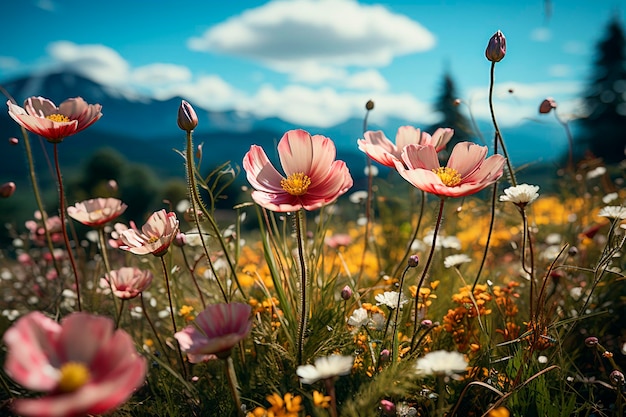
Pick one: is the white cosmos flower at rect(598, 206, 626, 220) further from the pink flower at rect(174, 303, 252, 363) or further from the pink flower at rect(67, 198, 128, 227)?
the pink flower at rect(67, 198, 128, 227)

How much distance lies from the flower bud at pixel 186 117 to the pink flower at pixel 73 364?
55cm

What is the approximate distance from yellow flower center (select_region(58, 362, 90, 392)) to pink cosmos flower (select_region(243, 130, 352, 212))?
1.75 feet

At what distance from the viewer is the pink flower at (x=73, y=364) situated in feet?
2.07

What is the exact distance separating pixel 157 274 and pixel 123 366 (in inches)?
65.9

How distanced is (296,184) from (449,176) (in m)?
0.39

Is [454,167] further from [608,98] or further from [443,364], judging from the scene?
[608,98]

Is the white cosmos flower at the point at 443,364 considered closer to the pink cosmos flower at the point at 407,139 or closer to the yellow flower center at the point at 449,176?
the yellow flower center at the point at 449,176

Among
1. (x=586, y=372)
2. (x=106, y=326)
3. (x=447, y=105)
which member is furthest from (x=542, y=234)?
(x=447, y=105)

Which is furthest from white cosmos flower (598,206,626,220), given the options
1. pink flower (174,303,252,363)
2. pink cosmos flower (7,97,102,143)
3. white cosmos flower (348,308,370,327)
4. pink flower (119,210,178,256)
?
pink cosmos flower (7,97,102,143)

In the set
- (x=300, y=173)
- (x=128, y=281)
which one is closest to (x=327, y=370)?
(x=300, y=173)

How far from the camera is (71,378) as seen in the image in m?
0.68

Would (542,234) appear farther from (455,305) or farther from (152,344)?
(152,344)

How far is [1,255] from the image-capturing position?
331 cm

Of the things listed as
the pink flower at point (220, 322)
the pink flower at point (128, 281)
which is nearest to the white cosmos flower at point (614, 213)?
the pink flower at point (220, 322)
